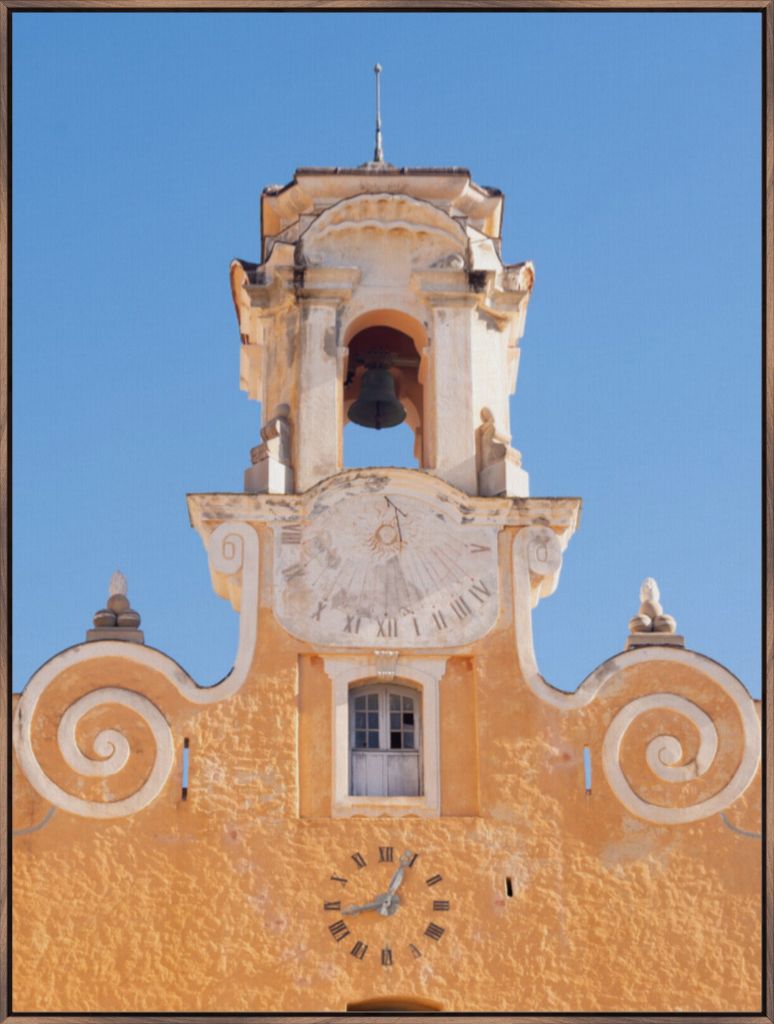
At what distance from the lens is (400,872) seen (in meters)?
26.9

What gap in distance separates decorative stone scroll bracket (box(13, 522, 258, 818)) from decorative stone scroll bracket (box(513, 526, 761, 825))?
9.51ft

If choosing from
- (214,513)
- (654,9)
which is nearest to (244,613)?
(214,513)

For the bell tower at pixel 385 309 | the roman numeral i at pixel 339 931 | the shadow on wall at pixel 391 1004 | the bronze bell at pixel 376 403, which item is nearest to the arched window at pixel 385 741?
the roman numeral i at pixel 339 931

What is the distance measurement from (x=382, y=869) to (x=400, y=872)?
18 cm

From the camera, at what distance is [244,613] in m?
28.2

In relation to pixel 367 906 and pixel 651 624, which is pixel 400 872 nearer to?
pixel 367 906

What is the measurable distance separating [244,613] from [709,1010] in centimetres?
612

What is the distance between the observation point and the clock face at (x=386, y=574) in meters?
28.2

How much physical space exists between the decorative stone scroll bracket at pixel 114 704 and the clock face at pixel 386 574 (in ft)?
2.00

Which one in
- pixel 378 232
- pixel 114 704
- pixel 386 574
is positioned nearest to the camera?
pixel 114 704

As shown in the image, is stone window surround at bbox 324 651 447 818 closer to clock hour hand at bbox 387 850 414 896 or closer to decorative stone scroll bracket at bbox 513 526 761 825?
clock hour hand at bbox 387 850 414 896

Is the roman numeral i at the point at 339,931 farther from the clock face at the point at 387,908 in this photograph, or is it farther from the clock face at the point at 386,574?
the clock face at the point at 386,574

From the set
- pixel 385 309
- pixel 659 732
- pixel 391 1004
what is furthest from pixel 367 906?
pixel 385 309

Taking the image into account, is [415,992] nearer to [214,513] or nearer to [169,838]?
[169,838]
